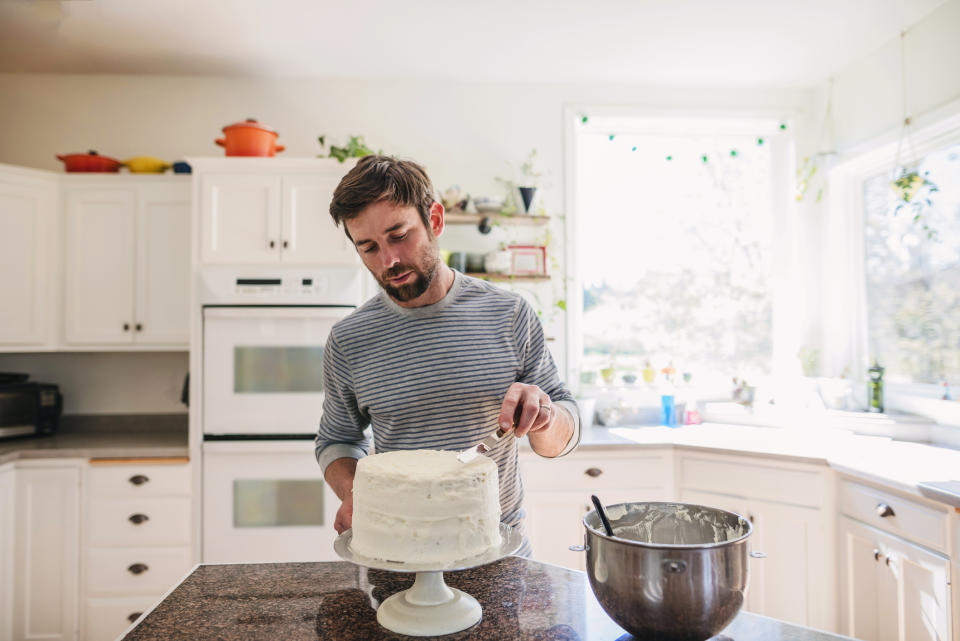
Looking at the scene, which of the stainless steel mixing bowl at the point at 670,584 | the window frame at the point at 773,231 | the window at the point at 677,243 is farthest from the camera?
the window at the point at 677,243

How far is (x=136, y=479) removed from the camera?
268 cm

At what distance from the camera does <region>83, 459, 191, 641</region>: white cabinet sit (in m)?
2.67

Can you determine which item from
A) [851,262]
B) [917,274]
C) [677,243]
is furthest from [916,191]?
[677,243]

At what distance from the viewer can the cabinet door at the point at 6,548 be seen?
260 cm

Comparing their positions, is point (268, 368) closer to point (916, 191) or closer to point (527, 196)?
point (527, 196)

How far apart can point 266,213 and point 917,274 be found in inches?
116

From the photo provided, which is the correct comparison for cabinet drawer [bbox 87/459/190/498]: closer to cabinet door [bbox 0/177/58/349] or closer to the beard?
cabinet door [bbox 0/177/58/349]

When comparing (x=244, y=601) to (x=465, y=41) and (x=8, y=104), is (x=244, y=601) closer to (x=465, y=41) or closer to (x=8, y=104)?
(x=465, y=41)

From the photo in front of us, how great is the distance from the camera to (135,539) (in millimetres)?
2678

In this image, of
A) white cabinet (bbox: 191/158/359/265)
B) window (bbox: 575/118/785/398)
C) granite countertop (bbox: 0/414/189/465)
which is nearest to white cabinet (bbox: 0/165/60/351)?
granite countertop (bbox: 0/414/189/465)

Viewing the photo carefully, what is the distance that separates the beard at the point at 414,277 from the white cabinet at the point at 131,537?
1820 mm

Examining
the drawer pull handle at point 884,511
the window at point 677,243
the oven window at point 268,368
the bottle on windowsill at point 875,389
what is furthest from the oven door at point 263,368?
the bottle on windowsill at point 875,389

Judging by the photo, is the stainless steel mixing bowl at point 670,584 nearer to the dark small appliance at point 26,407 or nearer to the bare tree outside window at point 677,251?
the bare tree outside window at point 677,251

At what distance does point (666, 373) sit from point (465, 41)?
6.45 ft
